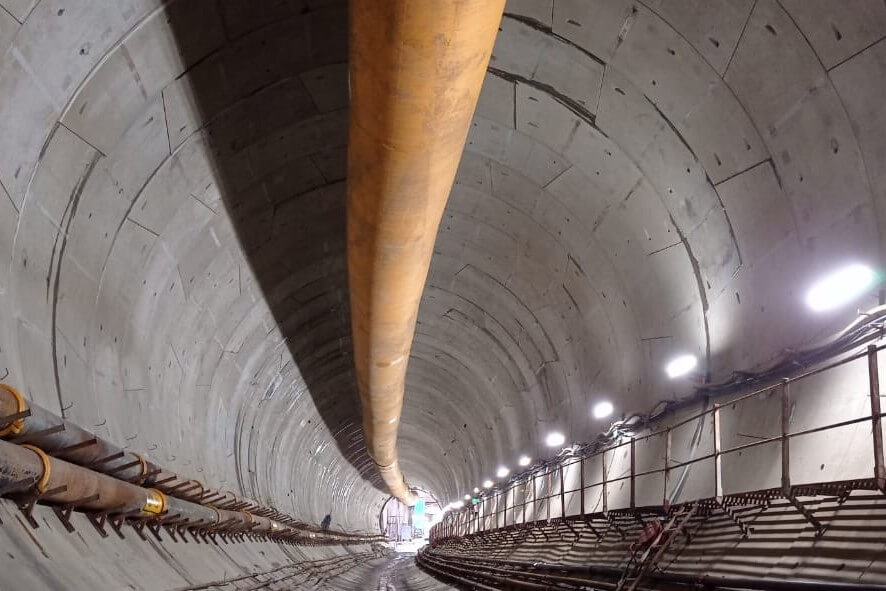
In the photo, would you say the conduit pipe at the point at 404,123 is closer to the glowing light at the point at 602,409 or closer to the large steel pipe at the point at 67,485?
the large steel pipe at the point at 67,485

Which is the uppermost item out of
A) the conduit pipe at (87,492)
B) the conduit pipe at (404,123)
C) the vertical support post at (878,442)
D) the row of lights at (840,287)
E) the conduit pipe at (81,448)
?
the conduit pipe at (404,123)

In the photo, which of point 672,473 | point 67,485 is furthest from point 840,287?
point 67,485

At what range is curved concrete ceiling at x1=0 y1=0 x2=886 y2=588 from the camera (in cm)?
492

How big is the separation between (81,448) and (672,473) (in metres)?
6.13

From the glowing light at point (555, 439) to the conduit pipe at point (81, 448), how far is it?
619 centimetres

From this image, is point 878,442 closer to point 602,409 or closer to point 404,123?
point 404,123

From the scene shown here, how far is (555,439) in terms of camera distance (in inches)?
516

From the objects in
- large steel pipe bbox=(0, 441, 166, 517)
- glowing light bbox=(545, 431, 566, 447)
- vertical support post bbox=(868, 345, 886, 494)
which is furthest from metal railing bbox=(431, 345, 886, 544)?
large steel pipe bbox=(0, 441, 166, 517)

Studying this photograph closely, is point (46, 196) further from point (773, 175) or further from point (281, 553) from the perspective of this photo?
point (281, 553)

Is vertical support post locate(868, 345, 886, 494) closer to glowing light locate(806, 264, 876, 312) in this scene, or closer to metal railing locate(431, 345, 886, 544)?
metal railing locate(431, 345, 886, 544)

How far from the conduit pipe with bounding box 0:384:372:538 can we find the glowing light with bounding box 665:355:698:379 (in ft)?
18.7

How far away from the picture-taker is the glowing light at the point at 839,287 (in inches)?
197

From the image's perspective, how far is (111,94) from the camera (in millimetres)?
5297

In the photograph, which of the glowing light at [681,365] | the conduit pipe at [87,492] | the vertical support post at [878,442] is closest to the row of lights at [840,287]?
the vertical support post at [878,442]
